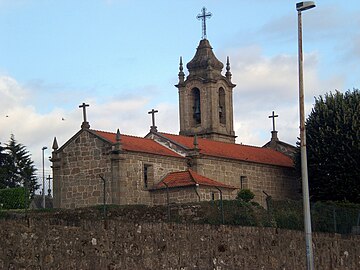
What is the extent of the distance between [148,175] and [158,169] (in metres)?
1.06

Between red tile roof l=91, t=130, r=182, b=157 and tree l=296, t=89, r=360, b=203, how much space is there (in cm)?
933

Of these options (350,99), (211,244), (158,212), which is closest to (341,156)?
(350,99)

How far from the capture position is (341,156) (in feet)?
193

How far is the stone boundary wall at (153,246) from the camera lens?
21.3 meters

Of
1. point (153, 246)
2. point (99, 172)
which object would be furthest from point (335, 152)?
point (153, 246)

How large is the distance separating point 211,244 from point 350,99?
3504cm

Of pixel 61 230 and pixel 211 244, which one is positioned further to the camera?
pixel 211 244

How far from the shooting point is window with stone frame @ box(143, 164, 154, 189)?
56.8 metres

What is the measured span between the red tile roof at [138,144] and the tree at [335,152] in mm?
9327

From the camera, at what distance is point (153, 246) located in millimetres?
25781

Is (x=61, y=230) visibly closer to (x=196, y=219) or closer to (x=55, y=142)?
(x=196, y=219)

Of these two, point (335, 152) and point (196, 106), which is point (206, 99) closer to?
point (196, 106)

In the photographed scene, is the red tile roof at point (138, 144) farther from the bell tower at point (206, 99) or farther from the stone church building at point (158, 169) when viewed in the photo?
the bell tower at point (206, 99)

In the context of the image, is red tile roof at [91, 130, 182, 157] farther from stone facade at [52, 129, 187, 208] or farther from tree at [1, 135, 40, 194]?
tree at [1, 135, 40, 194]
